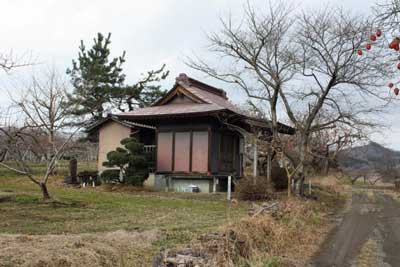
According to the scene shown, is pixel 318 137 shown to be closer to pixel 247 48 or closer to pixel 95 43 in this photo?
pixel 247 48

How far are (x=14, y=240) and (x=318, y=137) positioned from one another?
23.6 m

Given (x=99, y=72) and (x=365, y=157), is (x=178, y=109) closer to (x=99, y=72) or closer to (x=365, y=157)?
(x=99, y=72)

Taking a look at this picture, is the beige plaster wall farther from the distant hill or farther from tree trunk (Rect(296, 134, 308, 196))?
the distant hill

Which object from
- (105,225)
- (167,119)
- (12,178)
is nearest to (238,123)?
(167,119)

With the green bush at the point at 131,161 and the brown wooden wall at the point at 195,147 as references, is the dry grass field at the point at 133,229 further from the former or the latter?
the green bush at the point at 131,161

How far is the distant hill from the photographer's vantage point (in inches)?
1355

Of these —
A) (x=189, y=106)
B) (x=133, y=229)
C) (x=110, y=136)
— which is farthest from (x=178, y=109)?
(x=133, y=229)

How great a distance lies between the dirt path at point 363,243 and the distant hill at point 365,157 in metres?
22.7

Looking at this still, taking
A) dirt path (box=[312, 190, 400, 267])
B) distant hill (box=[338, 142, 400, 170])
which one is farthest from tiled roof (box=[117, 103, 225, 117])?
distant hill (box=[338, 142, 400, 170])

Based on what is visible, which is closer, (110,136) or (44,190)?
(44,190)

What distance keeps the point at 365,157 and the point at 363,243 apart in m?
34.6

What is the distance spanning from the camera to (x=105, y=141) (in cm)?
2027

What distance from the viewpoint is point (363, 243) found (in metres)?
8.01

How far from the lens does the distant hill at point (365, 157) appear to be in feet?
113
